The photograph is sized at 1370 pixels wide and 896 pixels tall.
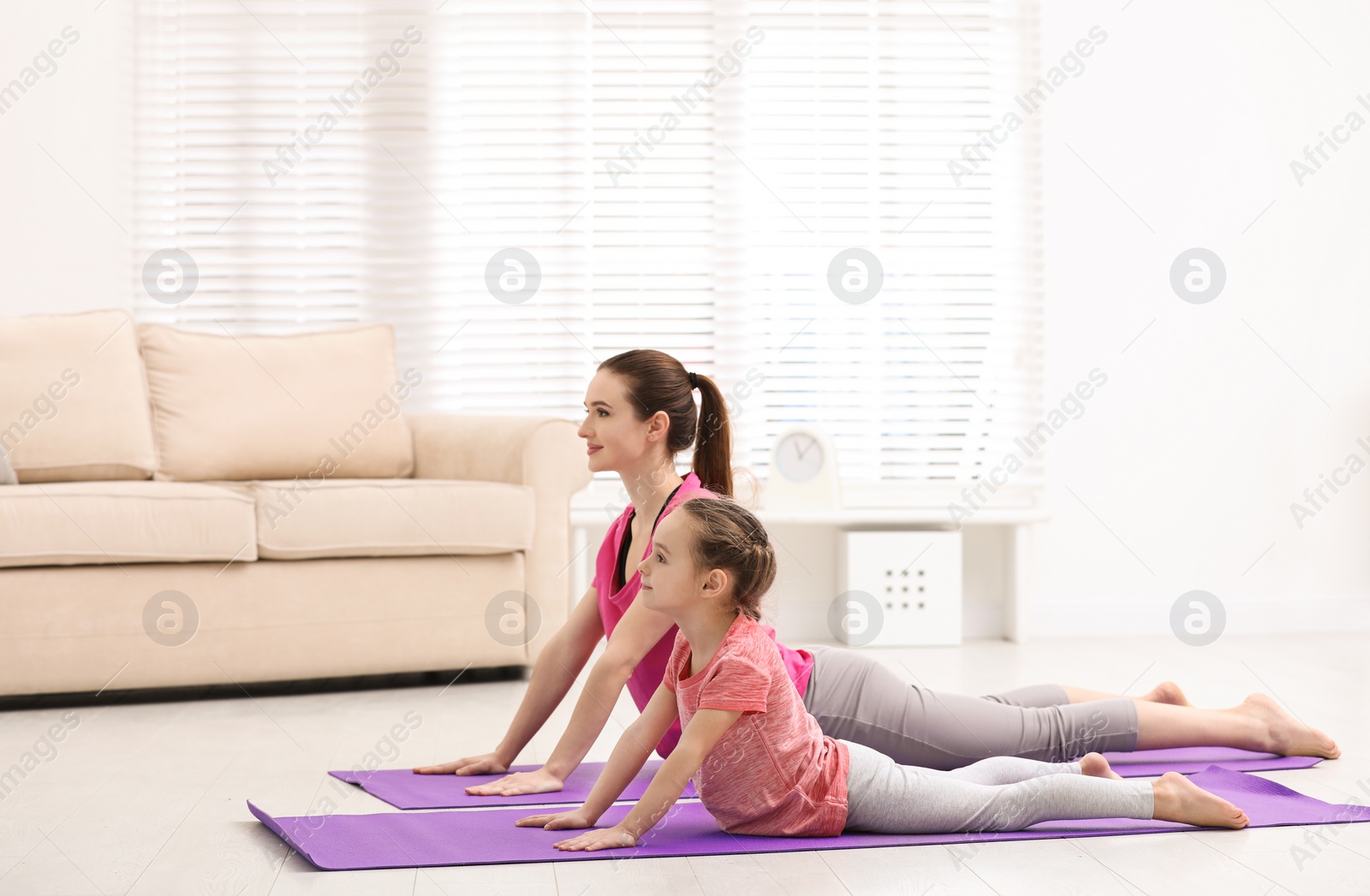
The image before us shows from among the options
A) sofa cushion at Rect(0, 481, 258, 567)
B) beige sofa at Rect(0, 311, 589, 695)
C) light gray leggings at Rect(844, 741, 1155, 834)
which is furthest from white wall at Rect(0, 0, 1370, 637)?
light gray leggings at Rect(844, 741, 1155, 834)

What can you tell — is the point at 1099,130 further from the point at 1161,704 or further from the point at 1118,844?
the point at 1118,844

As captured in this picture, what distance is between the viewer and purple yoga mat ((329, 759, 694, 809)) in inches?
75.3

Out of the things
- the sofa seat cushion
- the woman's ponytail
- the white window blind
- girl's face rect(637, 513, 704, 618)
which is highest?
the white window blind

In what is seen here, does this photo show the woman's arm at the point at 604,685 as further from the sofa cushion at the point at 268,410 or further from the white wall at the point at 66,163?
the white wall at the point at 66,163

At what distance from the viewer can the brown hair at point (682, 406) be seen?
1.95m

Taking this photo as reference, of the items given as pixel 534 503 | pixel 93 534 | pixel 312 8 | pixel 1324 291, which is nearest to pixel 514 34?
pixel 312 8

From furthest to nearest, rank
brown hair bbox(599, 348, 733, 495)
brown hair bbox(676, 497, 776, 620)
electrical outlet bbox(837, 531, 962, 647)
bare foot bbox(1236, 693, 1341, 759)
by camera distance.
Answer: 1. electrical outlet bbox(837, 531, 962, 647)
2. bare foot bbox(1236, 693, 1341, 759)
3. brown hair bbox(599, 348, 733, 495)
4. brown hair bbox(676, 497, 776, 620)

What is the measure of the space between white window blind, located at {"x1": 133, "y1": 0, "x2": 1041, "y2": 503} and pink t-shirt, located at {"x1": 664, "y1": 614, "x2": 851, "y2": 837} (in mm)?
2406

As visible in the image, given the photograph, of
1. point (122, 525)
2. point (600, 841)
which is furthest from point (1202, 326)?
point (122, 525)

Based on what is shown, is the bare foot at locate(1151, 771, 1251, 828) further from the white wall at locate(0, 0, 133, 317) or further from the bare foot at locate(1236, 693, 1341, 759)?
the white wall at locate(0, 0, 133, 317)

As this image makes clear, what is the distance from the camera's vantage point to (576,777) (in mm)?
2117

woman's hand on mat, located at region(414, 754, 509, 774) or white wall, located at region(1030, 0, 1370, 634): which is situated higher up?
white wall, located at region(1030, 0, 1370, 634)

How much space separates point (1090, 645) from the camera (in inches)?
149

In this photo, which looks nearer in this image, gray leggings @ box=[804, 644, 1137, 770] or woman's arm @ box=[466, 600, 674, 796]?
woman's arm @ box=[466, 600, 674, 796]
